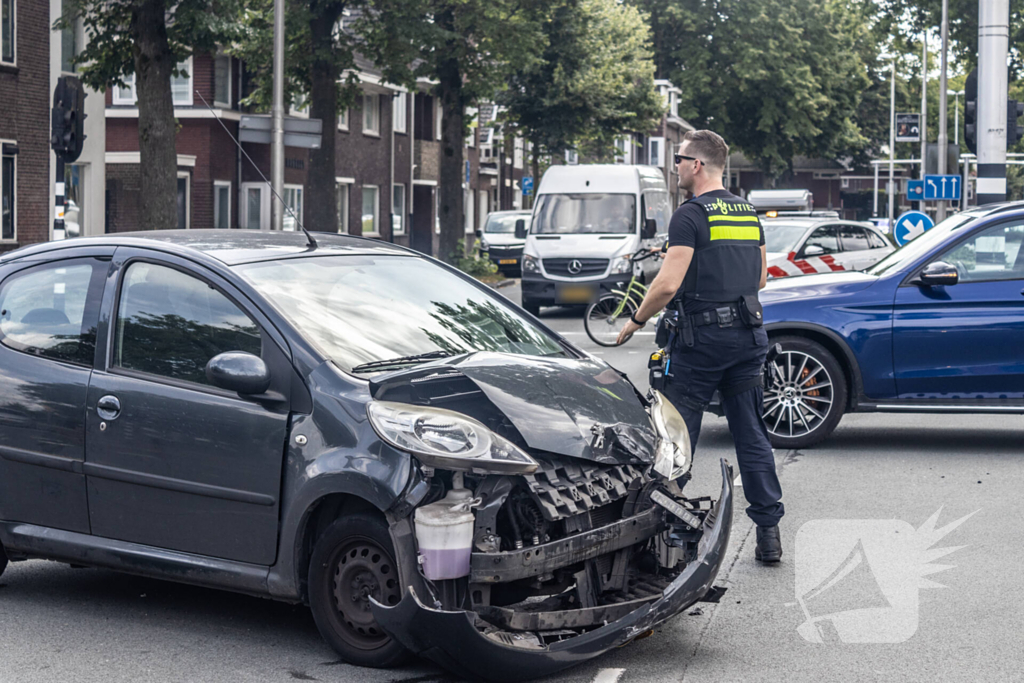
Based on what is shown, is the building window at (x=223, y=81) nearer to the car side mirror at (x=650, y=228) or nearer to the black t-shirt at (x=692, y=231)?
the car side mirror at (x=650, y=228)

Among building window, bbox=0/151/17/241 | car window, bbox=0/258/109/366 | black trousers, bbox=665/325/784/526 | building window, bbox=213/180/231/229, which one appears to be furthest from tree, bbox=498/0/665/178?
car window, bbox=0/258/109/366

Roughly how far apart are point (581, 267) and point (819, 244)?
3866 millimetres

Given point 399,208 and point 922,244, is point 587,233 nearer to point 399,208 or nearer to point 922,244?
point 922,244

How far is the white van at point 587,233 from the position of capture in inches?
842

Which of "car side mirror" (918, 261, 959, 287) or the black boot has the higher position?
"car side mirror" (918, 261, 959, 287)

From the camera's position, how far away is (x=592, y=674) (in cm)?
456

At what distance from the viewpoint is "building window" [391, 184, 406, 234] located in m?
47.5

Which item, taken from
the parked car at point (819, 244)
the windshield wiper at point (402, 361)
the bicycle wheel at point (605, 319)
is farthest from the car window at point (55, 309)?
the parked car at point (819, 244)

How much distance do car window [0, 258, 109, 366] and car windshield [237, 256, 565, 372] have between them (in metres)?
0.73

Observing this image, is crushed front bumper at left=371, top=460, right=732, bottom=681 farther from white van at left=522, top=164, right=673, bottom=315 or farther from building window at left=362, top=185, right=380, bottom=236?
building window at left=362, top=185, right=380, bottom=236

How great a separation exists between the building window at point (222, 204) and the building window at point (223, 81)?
2.05 metres

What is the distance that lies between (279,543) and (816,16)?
194 feet

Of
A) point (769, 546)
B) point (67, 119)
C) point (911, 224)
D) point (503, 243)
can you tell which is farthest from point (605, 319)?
point (503, 243)

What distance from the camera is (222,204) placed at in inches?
1394
